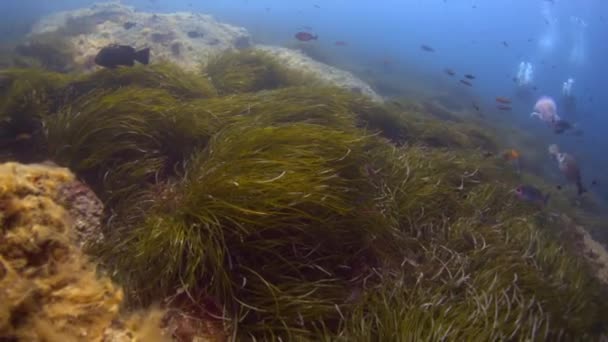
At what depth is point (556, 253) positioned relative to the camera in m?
4.93

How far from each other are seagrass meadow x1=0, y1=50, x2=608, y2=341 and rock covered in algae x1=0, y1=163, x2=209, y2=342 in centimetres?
17

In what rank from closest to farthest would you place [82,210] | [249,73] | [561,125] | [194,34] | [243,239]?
[243,239] < [82,210] < [249,73] < [561,125] < [194,34]

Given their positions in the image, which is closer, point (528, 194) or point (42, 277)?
point (42, 277)

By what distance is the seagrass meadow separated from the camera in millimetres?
2611

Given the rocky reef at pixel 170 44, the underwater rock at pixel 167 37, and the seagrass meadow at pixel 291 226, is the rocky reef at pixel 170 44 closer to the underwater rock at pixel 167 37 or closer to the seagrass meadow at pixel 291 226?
the underwater rock at pixel 167 37

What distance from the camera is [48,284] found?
225cm

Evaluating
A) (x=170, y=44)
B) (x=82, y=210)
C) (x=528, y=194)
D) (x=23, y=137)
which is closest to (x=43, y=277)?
(x=82, y=210)

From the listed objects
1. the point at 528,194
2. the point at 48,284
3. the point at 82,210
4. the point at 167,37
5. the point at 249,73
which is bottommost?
the point at 167,37

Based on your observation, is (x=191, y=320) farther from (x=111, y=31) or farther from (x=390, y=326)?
(x=111, y=31)

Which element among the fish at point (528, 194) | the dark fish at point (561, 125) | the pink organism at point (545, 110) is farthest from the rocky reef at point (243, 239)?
the pink organism at point (545, 110)

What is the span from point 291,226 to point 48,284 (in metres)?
1.62

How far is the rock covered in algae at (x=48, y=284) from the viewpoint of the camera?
2035mm

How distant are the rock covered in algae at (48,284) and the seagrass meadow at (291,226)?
0.57 feet

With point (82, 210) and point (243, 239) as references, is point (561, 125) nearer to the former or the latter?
point (243, 239)
